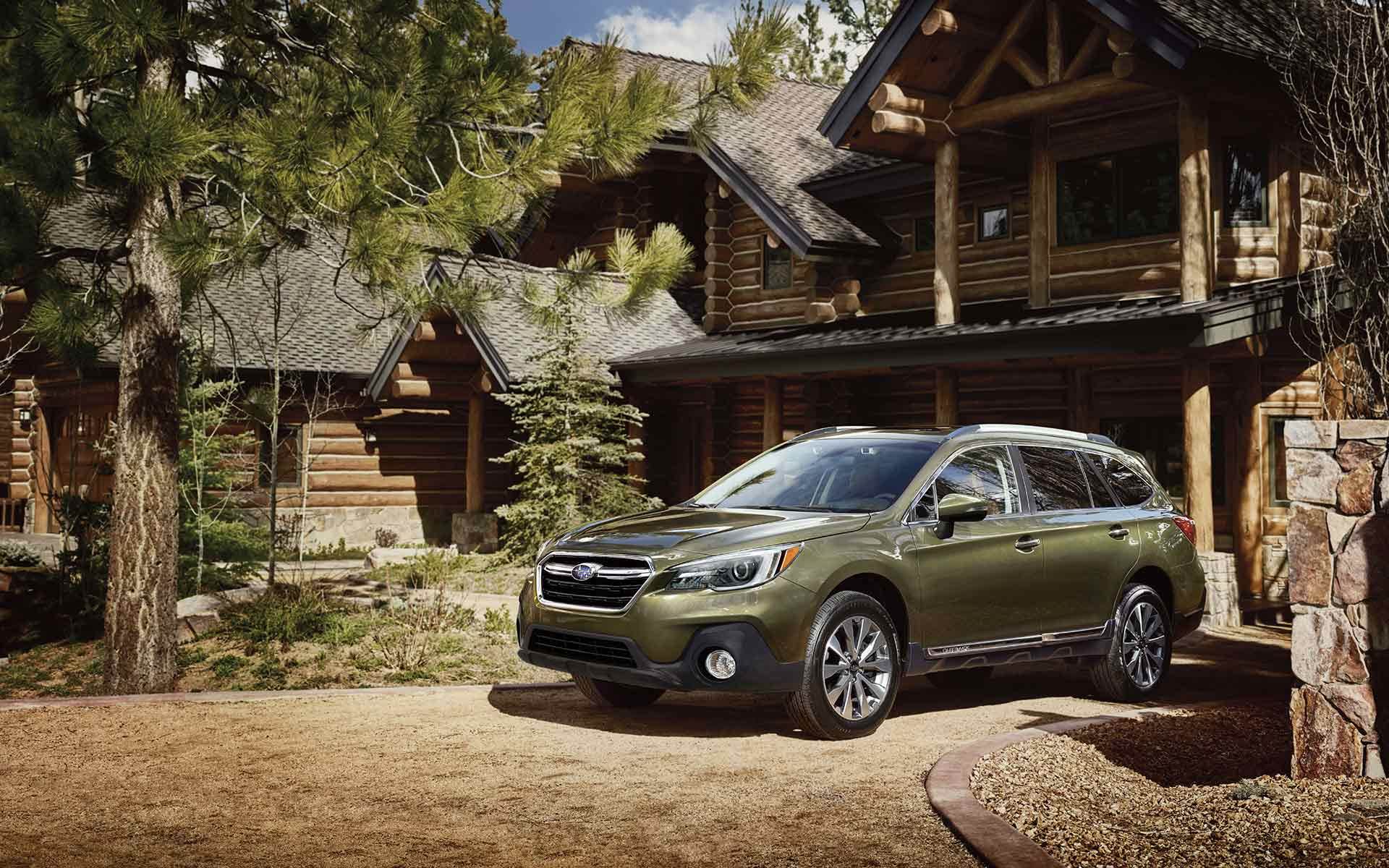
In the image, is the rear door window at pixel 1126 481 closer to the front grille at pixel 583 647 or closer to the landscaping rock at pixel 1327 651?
the landscaping rock at pixel 1327 651

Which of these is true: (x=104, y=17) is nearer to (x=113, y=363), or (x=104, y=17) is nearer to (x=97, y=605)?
(x=97, y=605)

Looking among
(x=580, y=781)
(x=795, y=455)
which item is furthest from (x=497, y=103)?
(x=580, y=781)

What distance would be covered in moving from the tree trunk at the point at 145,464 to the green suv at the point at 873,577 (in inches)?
173

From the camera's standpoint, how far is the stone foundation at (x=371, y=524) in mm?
25094

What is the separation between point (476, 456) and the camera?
928 inches

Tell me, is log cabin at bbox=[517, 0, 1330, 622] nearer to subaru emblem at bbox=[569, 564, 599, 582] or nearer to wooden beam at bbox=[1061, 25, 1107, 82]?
wooden beam at bbox=[1061, 25, 1107, 82]

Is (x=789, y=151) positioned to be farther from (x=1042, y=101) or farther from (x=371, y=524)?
(x=371, y=524)

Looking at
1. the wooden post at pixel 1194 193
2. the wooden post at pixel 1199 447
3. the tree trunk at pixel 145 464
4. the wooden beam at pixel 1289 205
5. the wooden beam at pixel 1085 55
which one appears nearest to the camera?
the tree trunk at pixel 145 464

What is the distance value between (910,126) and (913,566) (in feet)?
35.9

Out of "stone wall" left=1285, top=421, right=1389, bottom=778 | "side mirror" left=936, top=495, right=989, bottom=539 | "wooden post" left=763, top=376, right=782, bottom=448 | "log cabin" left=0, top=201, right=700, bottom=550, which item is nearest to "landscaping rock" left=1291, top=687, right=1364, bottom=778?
"stone wall" left=1285, top=421, right=1389, bottom=778

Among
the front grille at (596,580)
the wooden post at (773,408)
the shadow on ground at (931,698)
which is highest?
the wooden post at (773,408)

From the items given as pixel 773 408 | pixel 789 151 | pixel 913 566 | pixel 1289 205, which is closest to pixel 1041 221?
pixel 1289 205

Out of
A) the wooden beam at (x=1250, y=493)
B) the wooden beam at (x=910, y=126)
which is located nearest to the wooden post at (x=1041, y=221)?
the wooden beam at (x=910, y=126)

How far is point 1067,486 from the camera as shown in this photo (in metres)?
9.34
